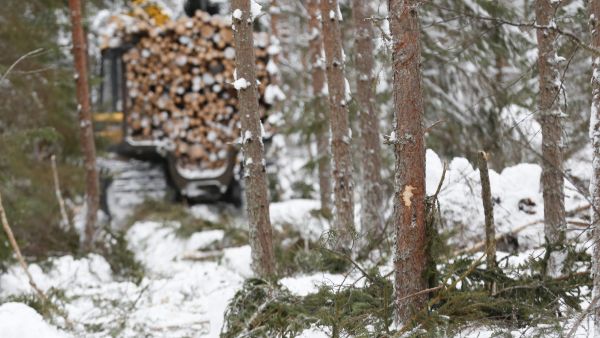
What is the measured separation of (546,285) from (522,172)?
3996 mm

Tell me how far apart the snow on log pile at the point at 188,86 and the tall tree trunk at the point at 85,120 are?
2580 millimetres

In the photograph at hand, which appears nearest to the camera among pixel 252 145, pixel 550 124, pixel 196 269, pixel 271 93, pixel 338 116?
pixel 550 124

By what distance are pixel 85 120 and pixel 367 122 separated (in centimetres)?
489

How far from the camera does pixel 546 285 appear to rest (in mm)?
4562

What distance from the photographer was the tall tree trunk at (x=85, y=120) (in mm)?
10508

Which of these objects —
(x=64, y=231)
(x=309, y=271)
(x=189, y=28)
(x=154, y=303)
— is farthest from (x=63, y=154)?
(x=309, y=271)

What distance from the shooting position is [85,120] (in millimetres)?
10727

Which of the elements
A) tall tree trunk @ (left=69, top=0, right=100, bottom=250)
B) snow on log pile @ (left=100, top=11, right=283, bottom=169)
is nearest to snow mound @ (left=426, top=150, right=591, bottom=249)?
snow on log pile @ (left=100, top=11, right=283, bottom=169)

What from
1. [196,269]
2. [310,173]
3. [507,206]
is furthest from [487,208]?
[310,173]

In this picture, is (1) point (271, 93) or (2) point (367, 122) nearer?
(2) point (367, 122)

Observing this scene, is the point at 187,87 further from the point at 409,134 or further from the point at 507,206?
the point at 409,134

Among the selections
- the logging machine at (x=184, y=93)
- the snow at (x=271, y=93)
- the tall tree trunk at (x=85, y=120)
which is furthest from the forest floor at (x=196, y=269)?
the snow at (x=271, y=93)

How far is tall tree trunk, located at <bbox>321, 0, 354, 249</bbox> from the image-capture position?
26.1 feet

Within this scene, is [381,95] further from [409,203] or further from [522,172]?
[409,203]
